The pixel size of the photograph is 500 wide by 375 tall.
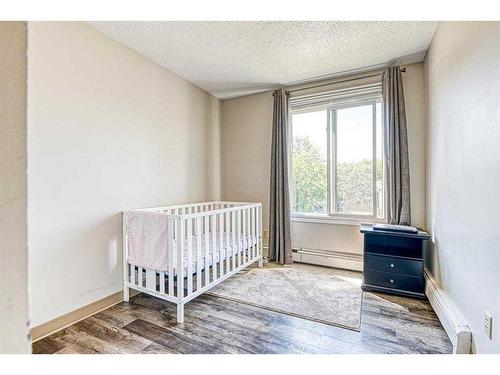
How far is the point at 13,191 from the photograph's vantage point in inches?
15.3

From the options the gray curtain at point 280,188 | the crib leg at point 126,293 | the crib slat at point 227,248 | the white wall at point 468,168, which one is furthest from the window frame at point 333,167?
the crib leg at point 126,293

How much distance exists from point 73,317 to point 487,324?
8.52ft

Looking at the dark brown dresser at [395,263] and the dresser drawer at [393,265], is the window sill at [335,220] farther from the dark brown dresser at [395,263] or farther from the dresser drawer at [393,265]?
the dresser drawer at [393,265]

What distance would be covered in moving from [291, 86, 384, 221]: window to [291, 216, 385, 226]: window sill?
3 centimetres

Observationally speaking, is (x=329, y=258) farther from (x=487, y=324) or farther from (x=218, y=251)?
(x=487, y=324)

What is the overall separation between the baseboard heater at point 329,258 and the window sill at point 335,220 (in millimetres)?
363

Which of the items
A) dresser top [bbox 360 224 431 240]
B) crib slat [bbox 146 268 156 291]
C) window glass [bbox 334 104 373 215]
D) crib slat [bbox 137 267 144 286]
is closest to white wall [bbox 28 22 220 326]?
crib slat [bbox 137 267 144 286]

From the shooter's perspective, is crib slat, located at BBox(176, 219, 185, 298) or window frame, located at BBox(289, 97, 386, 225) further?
window frame, located at BBox(289, 97, 386, 225)

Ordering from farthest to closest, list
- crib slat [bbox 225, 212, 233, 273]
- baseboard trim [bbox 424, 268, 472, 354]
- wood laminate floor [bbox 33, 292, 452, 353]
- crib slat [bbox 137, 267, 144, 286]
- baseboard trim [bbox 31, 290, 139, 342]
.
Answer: crib slat [bbox 225, 212, 233, 273] < crib slat [bbox 137, 267, 144, 286] < baseboard trim [bbox 31, 290, 139, 342] < wood laminate floor [bbox 33, 292, 452, 353] < baseboard trim [bbox 424, 268, 472, 354]

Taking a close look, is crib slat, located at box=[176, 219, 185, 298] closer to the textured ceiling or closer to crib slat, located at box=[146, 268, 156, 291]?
crib slat, located at box=[146, 268, 156, 291]

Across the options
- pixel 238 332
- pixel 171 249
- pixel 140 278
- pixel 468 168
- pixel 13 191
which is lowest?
pixel 238 332

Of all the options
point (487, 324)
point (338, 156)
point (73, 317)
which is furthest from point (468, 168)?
point (73, 317)

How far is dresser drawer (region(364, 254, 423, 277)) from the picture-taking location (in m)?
2.29
